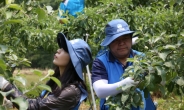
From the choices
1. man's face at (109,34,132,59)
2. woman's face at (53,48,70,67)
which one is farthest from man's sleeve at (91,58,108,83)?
woman's face at (53,48,70,67)

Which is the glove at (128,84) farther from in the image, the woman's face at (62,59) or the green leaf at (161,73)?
the woman's face at (62,59)

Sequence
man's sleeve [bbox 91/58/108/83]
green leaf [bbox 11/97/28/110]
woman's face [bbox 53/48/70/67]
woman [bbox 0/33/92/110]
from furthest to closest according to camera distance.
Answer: man's sleeve [bbox 91/58/108/83] < woman's face [bbox 53/48/70/67] < woman [bbox 0/33/92/110] < green leaf [bbox 11/97/28/110]

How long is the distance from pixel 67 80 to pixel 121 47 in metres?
0.41

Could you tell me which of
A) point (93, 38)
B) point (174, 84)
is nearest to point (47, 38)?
point (93, 38)

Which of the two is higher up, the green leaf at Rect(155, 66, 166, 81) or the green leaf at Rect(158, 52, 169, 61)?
the green leaf at Rect(158, 52, 169, 61)

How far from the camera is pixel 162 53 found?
171 cm

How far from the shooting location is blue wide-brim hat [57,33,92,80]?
7.06 ft

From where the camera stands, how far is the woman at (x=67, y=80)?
6.75 ft

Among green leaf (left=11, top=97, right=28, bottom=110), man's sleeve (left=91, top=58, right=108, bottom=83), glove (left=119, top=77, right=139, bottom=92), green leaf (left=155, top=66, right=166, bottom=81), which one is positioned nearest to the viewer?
green leaf (left=11, top=97, right=28, bottom=110)

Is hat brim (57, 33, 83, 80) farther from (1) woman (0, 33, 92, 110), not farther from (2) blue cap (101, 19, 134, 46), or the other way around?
(2) blue cap (101, 19, 134, 46)

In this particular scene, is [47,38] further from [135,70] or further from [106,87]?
[135,70]

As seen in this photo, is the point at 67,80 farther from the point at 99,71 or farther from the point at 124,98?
the point at 124,98

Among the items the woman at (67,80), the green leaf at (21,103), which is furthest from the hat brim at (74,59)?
the green leaf at (21,103)

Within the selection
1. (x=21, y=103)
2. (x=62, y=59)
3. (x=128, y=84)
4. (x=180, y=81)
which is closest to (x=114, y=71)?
(x=62, y=59)
